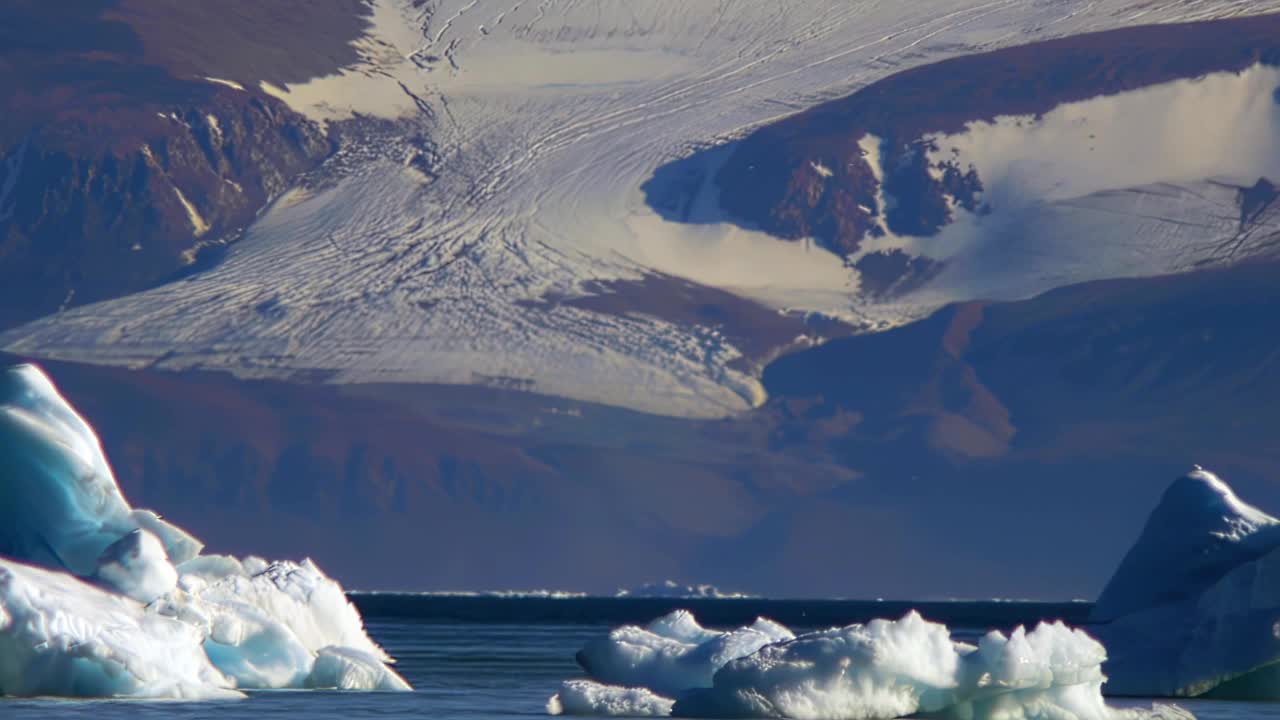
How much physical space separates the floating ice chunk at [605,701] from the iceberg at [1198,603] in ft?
49.3

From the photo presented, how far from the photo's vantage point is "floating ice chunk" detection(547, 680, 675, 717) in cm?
4169

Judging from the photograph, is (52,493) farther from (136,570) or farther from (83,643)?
(83,643)

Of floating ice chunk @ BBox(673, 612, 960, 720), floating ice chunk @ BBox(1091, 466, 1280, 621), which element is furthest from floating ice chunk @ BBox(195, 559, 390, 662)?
floating ice chunk @ BBox(1091, 466, 1280, 621)

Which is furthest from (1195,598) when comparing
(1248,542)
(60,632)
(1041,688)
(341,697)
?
(60,632)

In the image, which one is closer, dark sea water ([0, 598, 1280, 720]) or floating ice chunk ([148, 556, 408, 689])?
dark sea water ([0, 598, 1280, 720])

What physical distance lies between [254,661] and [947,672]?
2053 cm

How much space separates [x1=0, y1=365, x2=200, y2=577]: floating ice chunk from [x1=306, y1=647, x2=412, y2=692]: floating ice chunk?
19.0 feet

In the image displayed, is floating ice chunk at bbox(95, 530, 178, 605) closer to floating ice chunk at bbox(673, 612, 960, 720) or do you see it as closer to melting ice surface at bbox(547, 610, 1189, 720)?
melting ice surface at bbox(547, 610, 1189, 720)

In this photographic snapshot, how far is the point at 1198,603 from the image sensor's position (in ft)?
173

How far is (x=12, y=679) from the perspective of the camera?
4316 centimetres

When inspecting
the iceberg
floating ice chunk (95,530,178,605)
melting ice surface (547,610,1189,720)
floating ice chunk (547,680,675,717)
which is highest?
floating ice chunk (95,530,178,605)

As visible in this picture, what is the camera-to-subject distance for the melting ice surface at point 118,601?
140ft

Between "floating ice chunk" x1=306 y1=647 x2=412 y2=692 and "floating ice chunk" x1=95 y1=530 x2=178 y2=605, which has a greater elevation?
"floating ice chunk" x1=95 y1=530 x2=178 y2=605

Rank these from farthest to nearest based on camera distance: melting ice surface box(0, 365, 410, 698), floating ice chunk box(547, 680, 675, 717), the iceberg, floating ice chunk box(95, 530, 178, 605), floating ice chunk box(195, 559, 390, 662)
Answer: floating ice chunk box(195, 559, 390, 662) → the iceberg → floating ice chunk box(95, 530, 178, 605) → melting ice surface box(0, 365, 410, 698) → floating ice chunk box(547, 680, 675, 717)
